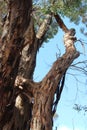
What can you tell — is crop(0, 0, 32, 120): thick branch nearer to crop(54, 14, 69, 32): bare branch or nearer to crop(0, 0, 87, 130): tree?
crop(0, 0, 87, 130): tree

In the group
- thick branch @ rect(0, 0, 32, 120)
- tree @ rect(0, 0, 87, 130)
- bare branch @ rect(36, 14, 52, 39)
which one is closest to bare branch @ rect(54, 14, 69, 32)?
tree @ rect(0, 0, 87, 130)

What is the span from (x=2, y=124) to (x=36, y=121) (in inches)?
22.6

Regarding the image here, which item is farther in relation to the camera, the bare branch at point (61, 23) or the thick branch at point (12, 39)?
the bare branch at point (61, 23)

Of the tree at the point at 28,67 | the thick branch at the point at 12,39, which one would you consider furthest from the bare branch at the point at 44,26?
the thick branch at the point at 12,39

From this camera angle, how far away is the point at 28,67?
8805 millimetres

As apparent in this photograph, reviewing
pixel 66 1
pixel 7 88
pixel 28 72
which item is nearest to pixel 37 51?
pixel 28 72

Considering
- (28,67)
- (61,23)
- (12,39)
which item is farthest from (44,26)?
(12,39)

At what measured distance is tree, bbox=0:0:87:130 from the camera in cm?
588

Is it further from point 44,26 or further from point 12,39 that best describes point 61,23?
point 12,39

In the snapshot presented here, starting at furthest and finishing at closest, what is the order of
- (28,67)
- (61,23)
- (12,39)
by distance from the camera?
(61,23) < (28,67) < (12,39)

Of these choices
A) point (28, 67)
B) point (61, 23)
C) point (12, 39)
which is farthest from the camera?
point (61, 23)

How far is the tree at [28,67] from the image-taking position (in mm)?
5875

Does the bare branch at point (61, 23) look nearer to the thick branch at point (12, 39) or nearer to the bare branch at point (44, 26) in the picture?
the bare branch at point (44, 26)

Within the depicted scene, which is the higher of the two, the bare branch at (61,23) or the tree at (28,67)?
the bare branch at (61,23)
